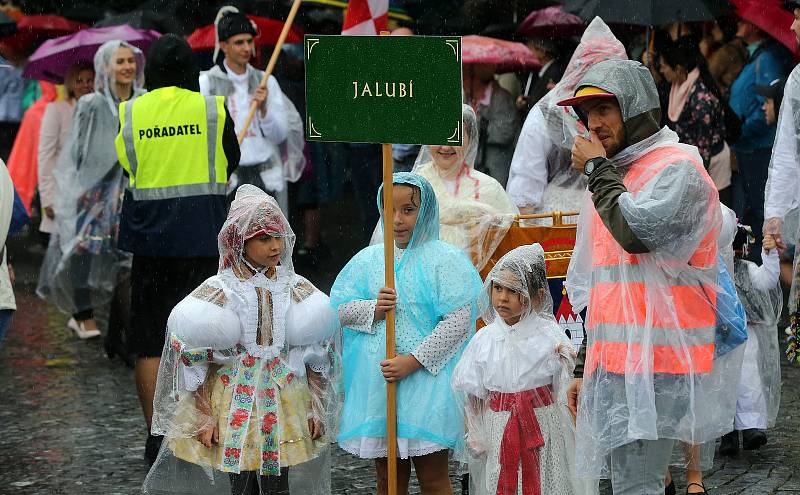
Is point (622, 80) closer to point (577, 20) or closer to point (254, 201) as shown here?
point (254, 201)

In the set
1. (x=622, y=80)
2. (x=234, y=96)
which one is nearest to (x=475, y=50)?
(x=234, y=96)

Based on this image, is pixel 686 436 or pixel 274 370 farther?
pixel 274 370

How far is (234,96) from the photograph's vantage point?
407 inches

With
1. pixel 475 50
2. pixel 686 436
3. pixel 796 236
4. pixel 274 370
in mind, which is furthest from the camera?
pixel 475 50

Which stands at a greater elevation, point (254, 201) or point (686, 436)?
point (254, 201)

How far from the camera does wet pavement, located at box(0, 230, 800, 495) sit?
7.12m

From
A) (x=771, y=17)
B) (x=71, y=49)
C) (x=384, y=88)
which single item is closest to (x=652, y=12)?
(x=771, y=17)

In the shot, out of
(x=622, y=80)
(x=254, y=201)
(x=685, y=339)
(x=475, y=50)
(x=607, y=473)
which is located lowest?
(x=607, y=473)

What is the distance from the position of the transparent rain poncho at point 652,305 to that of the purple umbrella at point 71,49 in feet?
25.4

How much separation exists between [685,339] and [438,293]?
1368mm

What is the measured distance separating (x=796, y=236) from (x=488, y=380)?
2179 millimetres

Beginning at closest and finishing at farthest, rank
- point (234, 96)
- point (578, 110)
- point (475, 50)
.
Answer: point (578, 110)
point (234, 96)
point (475, 50)

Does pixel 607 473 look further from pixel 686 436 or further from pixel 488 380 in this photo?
pixel 488 380

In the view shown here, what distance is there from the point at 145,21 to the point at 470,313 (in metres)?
8.64
